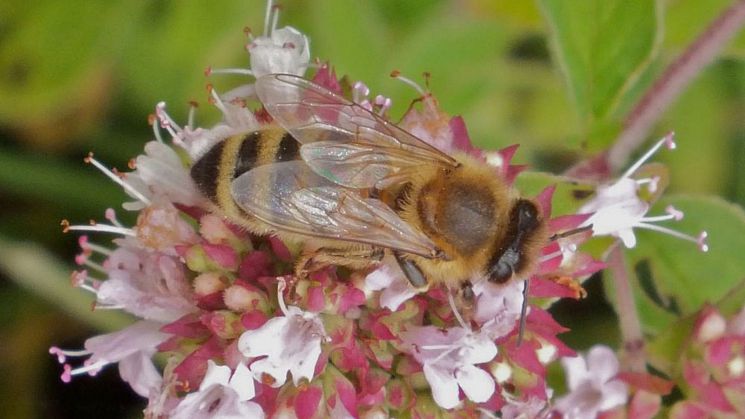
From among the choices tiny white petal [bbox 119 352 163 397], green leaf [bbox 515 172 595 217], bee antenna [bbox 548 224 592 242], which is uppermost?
bee antenna [bbox 548 224 592 242]

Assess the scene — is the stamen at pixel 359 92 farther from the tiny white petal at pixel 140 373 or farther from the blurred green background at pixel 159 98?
the blurred green background at pixel 159 98

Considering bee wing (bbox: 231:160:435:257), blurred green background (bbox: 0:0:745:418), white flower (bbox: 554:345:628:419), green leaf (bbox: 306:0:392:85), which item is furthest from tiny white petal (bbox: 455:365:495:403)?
green leaf (bbox: 306:0:392:85)

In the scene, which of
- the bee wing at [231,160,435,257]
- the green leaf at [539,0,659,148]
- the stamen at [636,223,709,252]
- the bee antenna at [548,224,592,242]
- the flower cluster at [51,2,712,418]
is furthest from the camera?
the green leaf at [539,0,659,148]

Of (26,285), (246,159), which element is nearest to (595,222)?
(246,159)

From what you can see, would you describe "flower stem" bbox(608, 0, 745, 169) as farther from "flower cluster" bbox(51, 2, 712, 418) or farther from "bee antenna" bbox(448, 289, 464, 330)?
"bee antenna" bbox(448, 289, 464, 330)

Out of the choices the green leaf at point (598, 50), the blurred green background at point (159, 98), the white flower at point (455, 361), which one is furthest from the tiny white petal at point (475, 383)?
the blurred green background at point (159, 98)
